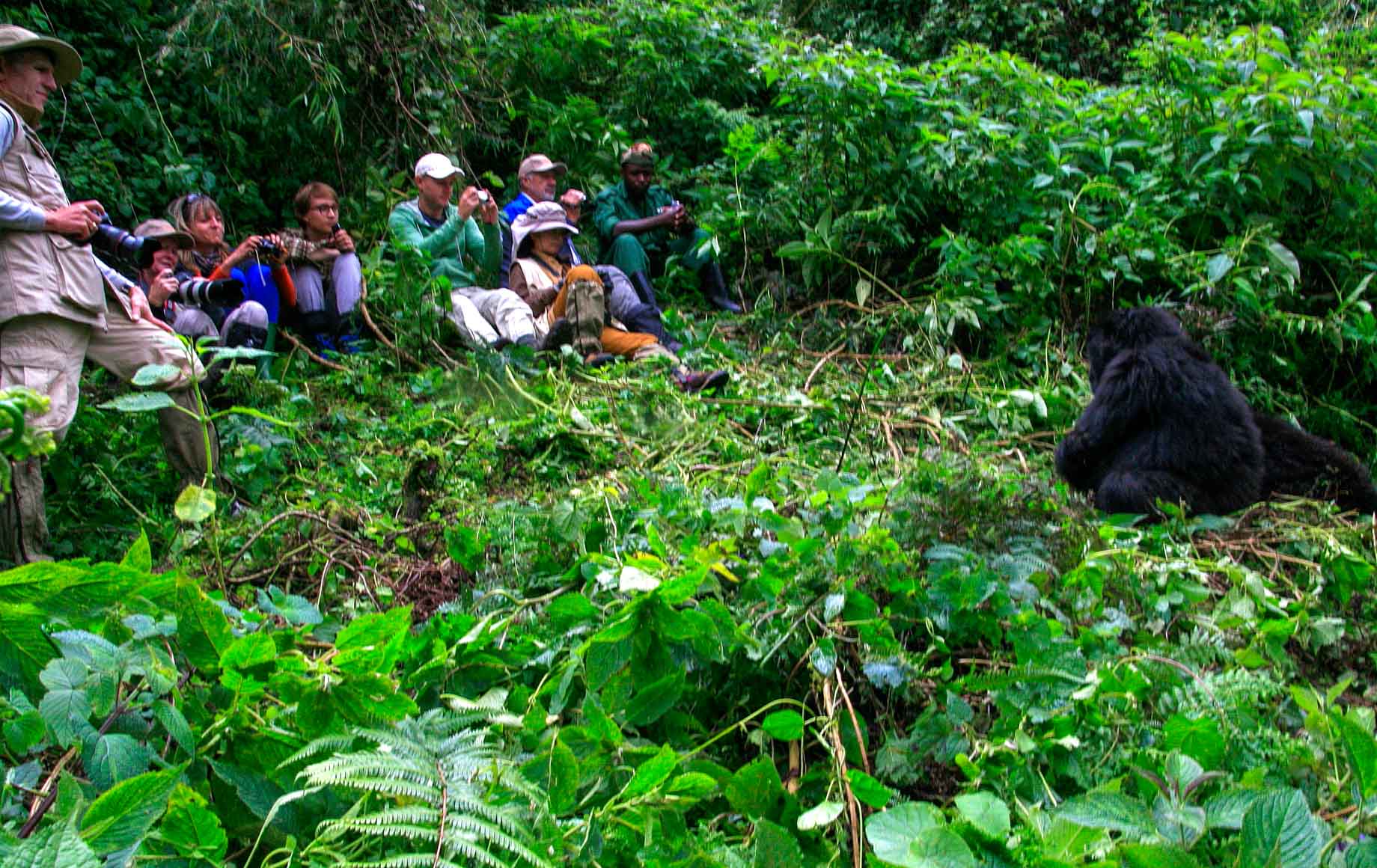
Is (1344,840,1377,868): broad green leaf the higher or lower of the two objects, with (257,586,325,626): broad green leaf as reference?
higher

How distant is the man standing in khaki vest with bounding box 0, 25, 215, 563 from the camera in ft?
11.2

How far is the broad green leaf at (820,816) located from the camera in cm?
155

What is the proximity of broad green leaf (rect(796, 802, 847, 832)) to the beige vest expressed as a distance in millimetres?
3061

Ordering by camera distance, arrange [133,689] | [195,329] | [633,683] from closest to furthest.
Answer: [133,689], [633,683], [195,329]

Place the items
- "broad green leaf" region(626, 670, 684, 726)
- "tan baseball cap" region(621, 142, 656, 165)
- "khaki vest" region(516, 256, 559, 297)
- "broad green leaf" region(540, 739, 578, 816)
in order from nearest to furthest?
"broad green leaf" region(540, 739, 578, 816) < "broad green leaf" region(626, 670, 684, 726) < "khaki vest" region(516, 256, 559, 297) < "tan baseball cap" region(621, 142, 656, 165)

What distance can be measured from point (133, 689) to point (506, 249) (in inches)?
207

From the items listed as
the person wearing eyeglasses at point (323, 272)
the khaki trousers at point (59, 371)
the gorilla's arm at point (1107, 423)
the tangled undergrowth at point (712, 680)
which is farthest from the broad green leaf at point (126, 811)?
the person wearing eyeglasses at point (323, 272)

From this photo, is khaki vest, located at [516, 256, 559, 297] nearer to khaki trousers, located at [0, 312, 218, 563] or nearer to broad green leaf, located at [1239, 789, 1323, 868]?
khaki trousers, located at [0, 312, 218, 563]

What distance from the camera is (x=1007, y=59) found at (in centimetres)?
602

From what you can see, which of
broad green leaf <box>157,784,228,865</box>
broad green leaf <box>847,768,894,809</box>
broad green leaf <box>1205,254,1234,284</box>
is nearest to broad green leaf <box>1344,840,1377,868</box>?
broad green leaf <box>847,768,894,809</box>

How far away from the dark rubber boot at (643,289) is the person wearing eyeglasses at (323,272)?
1580mm

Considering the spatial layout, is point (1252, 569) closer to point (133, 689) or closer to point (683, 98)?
point (133, 689)

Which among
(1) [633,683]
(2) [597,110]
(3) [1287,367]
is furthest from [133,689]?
(2) [597,110]

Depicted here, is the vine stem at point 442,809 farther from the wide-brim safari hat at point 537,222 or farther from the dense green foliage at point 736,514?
the wide-brim safari hat at point 537,222
